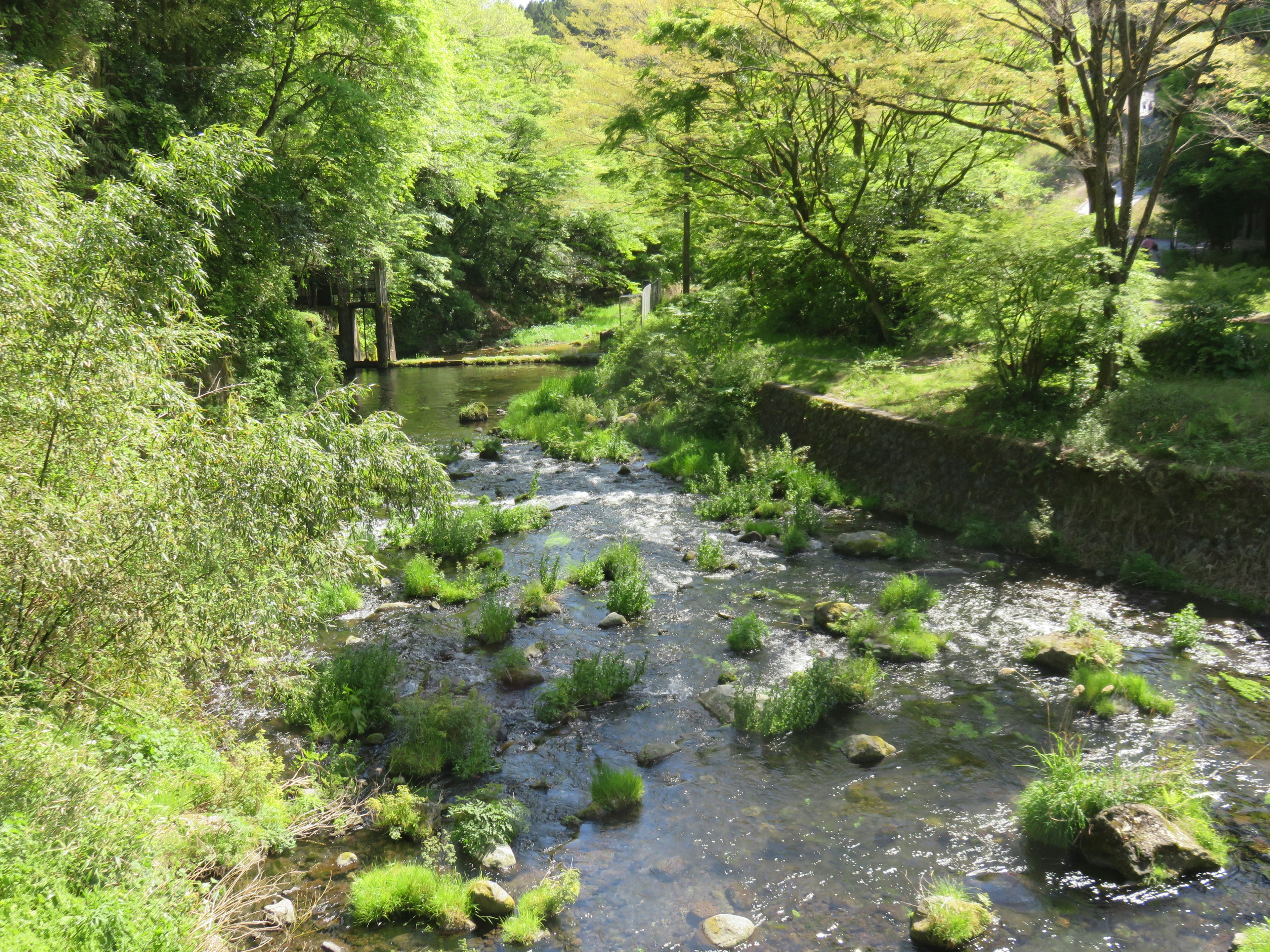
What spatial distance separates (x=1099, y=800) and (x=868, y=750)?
5.82 feet

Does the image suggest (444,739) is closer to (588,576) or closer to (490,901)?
(490,901)

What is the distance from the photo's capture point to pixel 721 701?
25.5ft

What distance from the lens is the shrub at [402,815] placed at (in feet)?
19.5

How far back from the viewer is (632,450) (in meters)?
18.1

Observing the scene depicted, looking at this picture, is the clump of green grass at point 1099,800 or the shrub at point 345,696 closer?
the clump of green grass at point 1099,800

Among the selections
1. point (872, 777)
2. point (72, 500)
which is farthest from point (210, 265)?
point (872, 777)

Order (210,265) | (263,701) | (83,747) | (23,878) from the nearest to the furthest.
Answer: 1. (23,878)
2. (83,747)
3. (263,701)
4. (210,265)

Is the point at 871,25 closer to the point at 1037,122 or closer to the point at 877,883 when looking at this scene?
the point at 1037,122

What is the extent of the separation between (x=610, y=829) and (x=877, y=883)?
200cm

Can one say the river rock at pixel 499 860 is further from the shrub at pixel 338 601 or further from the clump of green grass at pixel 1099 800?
the shrub at pixel 338 601

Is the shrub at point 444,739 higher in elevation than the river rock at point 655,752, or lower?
higher

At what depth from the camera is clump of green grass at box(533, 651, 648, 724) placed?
7.72 metres

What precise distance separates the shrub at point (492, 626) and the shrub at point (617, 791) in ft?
10.1

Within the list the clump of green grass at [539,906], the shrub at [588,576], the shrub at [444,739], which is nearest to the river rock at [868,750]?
the clump of green grass at [539,906]
